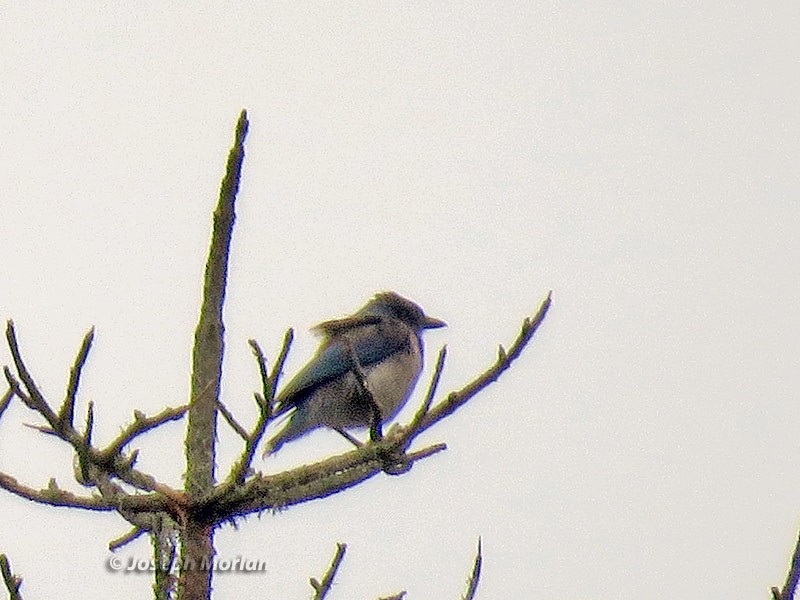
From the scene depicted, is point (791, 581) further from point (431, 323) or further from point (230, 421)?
point (431, 323)

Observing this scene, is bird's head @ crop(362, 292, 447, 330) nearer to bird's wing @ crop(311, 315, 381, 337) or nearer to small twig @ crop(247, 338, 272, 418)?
bird's wing @ crop(311, 315, 381, 337)

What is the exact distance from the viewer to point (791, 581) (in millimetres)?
2432

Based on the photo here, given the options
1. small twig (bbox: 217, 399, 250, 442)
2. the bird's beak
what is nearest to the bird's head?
the bird's beak

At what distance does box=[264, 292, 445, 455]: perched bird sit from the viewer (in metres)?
7.28

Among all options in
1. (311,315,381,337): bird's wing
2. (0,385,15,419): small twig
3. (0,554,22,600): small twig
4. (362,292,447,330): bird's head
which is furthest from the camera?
(362,292,447,330): bird's head

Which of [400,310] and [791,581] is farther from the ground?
[400,310]

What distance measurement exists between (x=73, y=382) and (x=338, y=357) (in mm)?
4622

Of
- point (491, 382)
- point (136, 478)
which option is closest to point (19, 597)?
point (136, 478)

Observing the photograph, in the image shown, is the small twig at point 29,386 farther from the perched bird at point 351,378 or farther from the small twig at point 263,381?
the perched bird at point 351,378

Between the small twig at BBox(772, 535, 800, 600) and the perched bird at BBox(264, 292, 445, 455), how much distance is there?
380 cm

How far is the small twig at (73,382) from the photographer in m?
2.85

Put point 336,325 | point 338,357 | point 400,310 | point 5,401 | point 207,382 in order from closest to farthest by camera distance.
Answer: point 5,401 < point 207,382 < point 336,325 < point 338,357 < point 400,310

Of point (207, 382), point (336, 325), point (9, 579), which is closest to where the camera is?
point (9, 579)

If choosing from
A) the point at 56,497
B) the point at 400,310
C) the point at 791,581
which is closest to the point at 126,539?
the point at 56,497
